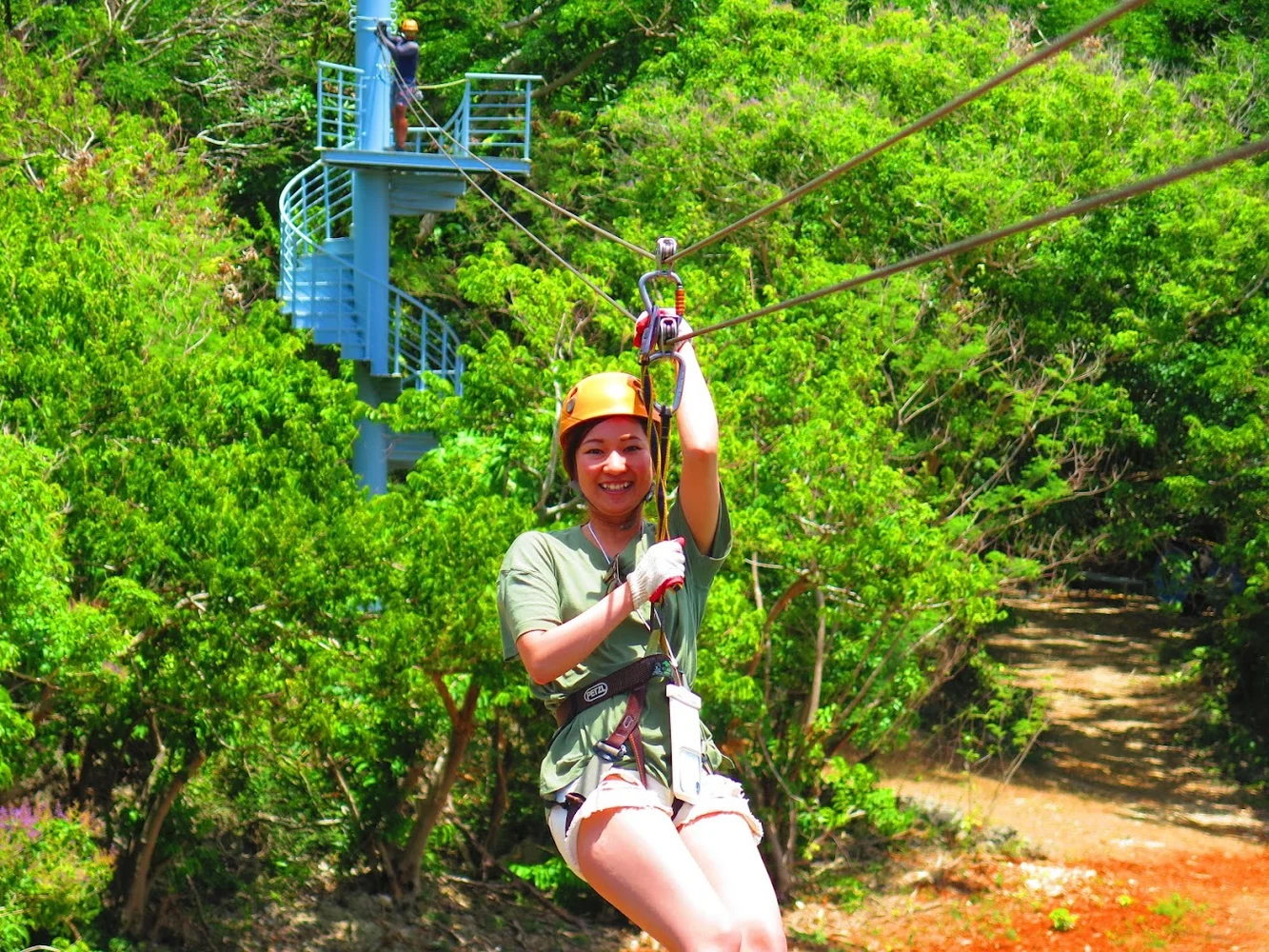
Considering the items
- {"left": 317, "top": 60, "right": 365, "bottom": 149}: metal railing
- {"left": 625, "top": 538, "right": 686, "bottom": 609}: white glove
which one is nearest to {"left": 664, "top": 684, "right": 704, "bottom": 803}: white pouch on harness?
{"left": 625, "top": 538, "right": 686, "bottom": 609}: white glove

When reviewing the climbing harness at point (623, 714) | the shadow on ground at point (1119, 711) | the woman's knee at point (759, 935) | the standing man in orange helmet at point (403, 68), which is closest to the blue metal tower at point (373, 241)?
the standing man in orange helmet at point (403, 68)

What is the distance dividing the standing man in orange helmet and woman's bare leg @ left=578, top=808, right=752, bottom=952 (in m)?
13.5

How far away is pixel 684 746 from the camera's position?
3525 mm

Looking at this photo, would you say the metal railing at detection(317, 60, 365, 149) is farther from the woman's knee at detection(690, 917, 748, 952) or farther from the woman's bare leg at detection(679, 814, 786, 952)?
the woman's knee at detection(690, 917, 748, 952)

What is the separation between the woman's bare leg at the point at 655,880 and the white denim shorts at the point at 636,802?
0.07 ft

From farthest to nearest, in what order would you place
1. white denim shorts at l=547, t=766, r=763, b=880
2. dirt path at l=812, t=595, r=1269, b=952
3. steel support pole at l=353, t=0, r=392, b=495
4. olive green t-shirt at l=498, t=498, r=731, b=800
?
steel support pole at l=353, t=0, r=392, b=495 < dirt path at l=812, t=595, r=1269, b=952 < olive green t-shirt at l=498, t=498, r=731, b=800 < white denim shorts at l=547, t=766, r=763, b=880

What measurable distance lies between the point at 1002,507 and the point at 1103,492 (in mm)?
1987

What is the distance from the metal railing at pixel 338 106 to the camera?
16.5 metres

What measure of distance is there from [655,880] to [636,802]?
0.61 ft

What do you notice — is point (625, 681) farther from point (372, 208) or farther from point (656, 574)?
point (372, 208)

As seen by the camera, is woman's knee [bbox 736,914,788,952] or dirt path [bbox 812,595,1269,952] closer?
woman's knee [bbox 736,914,788,952]

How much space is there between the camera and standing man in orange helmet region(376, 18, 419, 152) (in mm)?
16328

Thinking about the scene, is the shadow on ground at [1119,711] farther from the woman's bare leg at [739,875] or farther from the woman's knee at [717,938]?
the woman's knee at [717,938]

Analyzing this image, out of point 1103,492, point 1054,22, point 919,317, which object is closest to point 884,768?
point 1103,492
